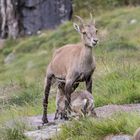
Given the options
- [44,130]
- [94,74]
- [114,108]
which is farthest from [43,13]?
[44,130]

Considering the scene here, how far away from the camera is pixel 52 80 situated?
30.5 feet

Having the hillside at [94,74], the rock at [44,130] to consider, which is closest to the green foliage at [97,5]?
the hillside at [94,74]

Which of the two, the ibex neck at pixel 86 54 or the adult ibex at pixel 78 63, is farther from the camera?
the ibex neck at pixel 86 54

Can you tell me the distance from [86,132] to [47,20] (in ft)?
68.6

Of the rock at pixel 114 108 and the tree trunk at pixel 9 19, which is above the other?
the tree trunk at pixel 9 19

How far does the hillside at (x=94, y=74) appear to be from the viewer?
34.6 ft

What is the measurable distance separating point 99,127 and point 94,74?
7.00 m

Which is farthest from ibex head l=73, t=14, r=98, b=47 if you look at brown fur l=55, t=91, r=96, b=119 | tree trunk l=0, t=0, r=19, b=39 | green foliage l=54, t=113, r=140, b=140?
tree trunk l=0, t=0, r=19, b=39

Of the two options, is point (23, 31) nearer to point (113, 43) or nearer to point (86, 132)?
point (113, 43)

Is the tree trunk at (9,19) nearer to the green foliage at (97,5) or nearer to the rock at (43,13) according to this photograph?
the rock at (43,13)

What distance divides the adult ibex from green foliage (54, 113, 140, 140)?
25.7 inches

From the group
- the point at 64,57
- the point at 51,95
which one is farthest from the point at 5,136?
the point at 51,95

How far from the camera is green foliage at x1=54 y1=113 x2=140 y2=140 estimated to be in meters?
7.38

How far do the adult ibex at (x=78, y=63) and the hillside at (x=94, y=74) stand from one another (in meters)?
1.37
